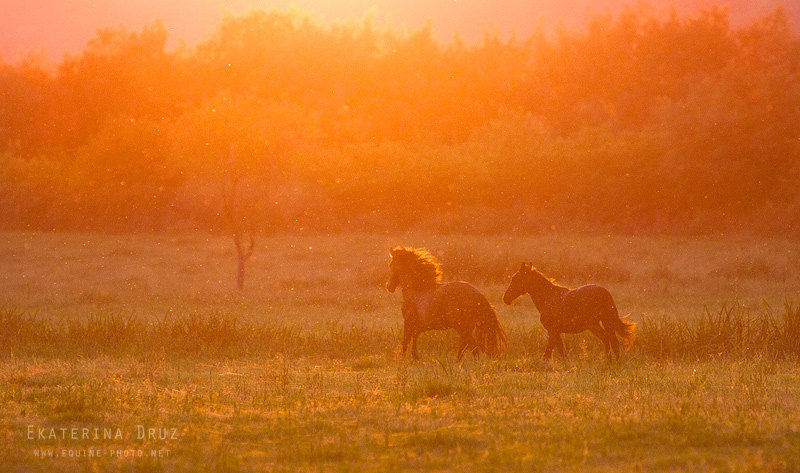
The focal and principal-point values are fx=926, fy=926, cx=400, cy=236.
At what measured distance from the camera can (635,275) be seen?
951 inches

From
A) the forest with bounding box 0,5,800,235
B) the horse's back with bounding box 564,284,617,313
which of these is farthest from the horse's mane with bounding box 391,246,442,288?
the forest with bounding box 0,5,800,235

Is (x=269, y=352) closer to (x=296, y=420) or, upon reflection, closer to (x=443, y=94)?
(x=296, y=420)

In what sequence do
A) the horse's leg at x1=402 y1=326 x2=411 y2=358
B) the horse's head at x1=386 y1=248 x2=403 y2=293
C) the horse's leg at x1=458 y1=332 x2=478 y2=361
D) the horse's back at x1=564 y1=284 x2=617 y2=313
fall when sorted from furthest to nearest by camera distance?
the horse's head at x1=386 y1=248 x2=403 y2=293 < the horse's leg at x1=402 y1=326 x2=411 y2=358 < the horse's leg at x1=458 y1=332 x2=478 y2=361 < the horse's back at x1=564 y1=284 x2=617 y2=313

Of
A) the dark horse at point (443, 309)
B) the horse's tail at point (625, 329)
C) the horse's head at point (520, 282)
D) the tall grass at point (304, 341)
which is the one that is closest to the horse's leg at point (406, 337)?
the dark horse at point (443, 309)

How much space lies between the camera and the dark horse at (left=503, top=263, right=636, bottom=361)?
11250 mm

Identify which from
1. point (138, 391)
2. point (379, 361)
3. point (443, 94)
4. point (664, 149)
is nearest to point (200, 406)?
point (138, 391)

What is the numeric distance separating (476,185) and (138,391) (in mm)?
28197

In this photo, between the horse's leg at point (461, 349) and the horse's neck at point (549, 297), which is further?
the horse's leg at point (461, 349)

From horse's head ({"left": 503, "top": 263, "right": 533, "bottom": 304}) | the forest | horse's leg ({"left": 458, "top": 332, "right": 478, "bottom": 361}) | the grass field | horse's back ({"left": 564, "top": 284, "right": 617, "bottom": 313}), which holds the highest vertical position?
the forest

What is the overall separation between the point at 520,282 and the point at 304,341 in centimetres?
346

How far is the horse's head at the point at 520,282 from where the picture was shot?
1180cm

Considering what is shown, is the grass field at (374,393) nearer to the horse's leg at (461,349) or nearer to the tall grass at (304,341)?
the tall grass at (304,341)

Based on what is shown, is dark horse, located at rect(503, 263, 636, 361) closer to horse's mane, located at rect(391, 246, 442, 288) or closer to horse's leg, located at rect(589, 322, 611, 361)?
horse's leg, located at rect(589, 322, 611, 361)

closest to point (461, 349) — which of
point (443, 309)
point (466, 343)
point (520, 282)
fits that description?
point (466, 343)
